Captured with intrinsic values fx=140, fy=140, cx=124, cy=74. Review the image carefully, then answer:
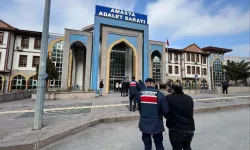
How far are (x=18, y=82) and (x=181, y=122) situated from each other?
94.0 ft

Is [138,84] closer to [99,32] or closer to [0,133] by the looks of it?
[0,133]

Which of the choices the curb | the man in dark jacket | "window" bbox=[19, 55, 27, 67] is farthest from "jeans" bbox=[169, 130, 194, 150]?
"window" bbox=[19, 55, 27, 67]

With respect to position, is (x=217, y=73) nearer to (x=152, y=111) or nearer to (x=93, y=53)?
(x=93, y=53)

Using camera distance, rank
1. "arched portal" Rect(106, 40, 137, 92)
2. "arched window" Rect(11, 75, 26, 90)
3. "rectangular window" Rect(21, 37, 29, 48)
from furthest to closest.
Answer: "rectangular window" Rect(21, 37, 29, 48)
"arched window" Rect(11, 75, 26, 90)
"arched portal" Rect(106, 40, 137, 92)

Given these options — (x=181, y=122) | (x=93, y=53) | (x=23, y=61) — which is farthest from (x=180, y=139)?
(x=23, y=61)

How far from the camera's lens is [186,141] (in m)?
2.39

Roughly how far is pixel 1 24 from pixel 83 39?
50.3ft

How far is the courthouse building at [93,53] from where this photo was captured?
1931 centimetres

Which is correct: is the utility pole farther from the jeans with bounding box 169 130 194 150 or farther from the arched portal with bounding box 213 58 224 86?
the arched portal with bounding box 213 58 224 86

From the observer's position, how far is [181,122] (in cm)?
240

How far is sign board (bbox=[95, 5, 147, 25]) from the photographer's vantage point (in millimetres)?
19722

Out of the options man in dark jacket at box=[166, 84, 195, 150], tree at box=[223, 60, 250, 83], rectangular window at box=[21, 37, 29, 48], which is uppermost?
rectangular window at box=[21, 37, 29, 48]

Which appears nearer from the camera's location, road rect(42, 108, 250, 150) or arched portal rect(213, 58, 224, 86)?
road rect(42, 108, 250, 150)

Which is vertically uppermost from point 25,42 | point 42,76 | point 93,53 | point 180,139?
point 25,42
